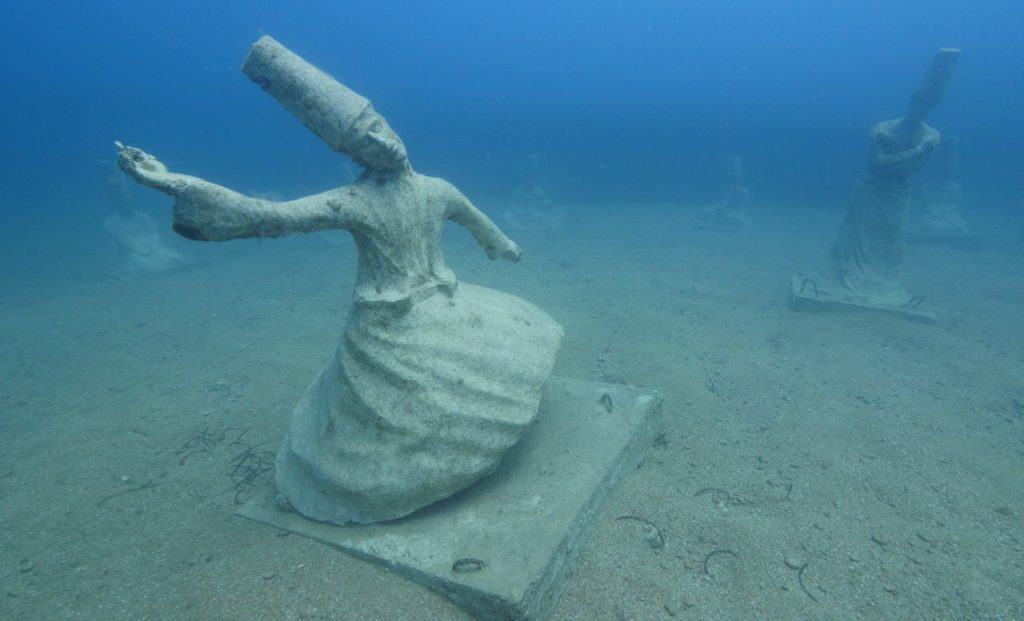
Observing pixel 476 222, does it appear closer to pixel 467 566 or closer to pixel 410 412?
pixel 410 412

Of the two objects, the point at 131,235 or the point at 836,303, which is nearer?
the point at 836,303

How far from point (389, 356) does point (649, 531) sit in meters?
2.27

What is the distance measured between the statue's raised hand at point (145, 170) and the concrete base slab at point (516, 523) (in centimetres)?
231

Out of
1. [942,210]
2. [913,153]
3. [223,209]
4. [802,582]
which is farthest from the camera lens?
[942,210]

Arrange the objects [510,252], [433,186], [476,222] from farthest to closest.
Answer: [510,252], [476,222], [433,186]

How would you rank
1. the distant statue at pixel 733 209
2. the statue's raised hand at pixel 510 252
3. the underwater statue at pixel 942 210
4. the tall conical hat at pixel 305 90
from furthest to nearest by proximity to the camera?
the distant statue at pixel 733 209 < the underwater statue at pixel 942 210 < the statue's raised hand at pixel 510 252 < the tall conical hat at pixel 305 90

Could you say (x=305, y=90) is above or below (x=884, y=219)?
above

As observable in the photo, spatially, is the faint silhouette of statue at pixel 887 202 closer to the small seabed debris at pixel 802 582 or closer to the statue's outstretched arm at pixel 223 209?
the small seabed debris at pixel 802 582

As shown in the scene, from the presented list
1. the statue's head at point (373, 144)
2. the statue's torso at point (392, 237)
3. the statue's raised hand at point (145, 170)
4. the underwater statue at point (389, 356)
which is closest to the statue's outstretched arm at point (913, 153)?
the underwater statue at point (389, 356)

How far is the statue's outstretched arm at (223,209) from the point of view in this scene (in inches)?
92.6

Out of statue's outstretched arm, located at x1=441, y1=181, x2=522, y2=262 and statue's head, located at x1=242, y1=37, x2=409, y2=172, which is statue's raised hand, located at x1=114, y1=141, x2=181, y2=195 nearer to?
statue's head, located at x1=242, y1=37, x2=409, y2=172

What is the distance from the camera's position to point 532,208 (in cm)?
1795

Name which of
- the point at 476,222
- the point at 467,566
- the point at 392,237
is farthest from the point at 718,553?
the point at 392,237

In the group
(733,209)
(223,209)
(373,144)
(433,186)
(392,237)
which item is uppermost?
(373,144)
